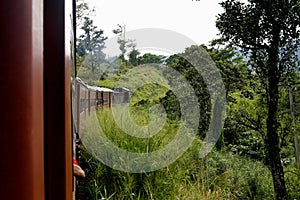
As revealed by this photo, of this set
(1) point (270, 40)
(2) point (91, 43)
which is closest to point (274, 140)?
(1) point (270, 40)

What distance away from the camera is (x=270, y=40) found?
8.41 ft

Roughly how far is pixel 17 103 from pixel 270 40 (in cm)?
254

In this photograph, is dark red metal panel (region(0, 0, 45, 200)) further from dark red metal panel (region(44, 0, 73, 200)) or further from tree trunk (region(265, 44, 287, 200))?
tree trunk (region(265, 44, 287, 200))

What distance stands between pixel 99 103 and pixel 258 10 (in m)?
1.32

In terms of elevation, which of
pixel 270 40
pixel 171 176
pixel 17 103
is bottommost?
pixel 171 176

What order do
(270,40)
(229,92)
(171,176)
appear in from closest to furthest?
(171,176) → (270,40) → (229,92)

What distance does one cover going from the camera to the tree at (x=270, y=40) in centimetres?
251

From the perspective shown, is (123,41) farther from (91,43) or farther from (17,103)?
(17,103)

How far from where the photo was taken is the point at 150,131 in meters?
2.36

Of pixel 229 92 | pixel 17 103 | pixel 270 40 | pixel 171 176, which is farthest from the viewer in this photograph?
pixel 229 92

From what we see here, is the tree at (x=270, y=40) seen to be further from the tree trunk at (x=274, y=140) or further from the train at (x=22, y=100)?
the train at (x=22, y=100)

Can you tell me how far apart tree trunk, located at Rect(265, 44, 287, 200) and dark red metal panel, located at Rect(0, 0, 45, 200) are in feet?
8.28

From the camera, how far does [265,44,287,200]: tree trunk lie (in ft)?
8.52

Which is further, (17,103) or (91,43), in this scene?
(91,43)
